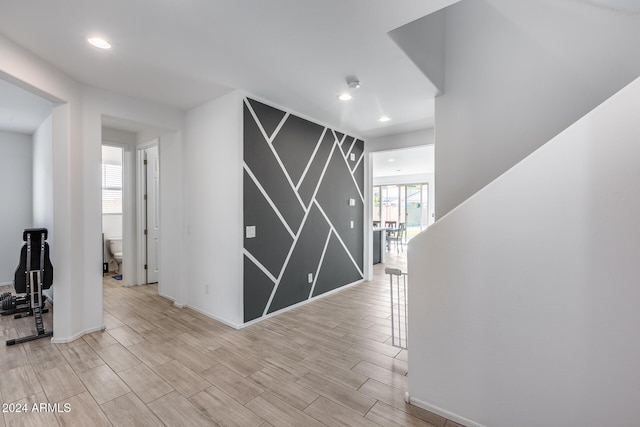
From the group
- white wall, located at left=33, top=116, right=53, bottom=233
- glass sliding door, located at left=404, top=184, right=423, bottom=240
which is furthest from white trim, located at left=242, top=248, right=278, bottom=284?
glass sliding door, located at left=404, top=184, right=423, bottom=240

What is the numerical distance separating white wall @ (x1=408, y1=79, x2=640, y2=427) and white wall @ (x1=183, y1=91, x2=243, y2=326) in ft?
6.87

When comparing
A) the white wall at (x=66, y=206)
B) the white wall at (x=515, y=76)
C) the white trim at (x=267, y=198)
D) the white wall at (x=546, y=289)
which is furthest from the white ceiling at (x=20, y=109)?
the white wall at (x=515, y=76)

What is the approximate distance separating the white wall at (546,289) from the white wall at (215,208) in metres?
2.09

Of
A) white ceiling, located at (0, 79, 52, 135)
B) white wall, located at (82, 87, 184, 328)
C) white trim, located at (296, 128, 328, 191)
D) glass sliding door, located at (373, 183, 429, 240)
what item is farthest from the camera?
glass sliding door, located at (373, 183, 429, 240)

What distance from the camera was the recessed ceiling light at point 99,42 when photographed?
2131 mm

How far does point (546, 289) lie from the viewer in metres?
1.43

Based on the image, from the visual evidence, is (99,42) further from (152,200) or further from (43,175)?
(152,200)

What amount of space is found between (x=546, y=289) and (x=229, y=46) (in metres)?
2.69

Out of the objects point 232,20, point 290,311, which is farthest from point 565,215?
point 290,311

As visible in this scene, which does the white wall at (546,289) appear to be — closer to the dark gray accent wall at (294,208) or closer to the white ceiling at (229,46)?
the white ceiling at (229,46)

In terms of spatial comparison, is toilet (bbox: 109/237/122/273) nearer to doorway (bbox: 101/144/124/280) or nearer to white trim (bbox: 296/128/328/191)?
doorway (bbox: 101/144/124/280)

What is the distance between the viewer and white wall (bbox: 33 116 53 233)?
348 cm

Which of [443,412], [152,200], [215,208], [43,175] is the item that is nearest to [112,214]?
[152,200]

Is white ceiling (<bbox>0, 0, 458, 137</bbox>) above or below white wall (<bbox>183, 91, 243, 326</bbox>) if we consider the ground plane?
above
